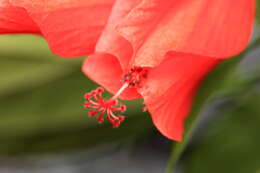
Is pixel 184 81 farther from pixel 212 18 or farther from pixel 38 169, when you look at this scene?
pixel 38 169

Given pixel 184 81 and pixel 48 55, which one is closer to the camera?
pixel 184 81

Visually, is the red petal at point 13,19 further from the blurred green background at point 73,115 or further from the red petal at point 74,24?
the blurred green background at point 73,115

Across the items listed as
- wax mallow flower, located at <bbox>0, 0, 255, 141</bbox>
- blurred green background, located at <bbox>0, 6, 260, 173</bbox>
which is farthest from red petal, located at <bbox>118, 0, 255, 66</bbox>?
blurred green background, located at <bbox>0, 6, 260, 173</bbox>

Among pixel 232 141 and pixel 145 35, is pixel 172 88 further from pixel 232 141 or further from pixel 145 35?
pixel 232 141

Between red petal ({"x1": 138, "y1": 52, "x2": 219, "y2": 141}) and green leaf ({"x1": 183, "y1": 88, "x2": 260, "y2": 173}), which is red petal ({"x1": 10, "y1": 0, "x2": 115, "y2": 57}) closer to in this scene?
red petal ({"x1": 138, "y1": 52, "x2": 219, "y2": 141})

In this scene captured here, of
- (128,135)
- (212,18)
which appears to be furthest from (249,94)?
(212,18)

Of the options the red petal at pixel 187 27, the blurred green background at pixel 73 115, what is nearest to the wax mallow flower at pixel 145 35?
the red petal at pixel 187 27

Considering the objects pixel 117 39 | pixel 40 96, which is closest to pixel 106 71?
pixel 117 39
